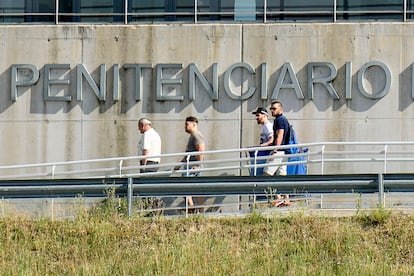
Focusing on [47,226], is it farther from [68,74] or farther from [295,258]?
[68,74]

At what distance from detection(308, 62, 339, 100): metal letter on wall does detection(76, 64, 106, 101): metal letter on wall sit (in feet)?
12.4

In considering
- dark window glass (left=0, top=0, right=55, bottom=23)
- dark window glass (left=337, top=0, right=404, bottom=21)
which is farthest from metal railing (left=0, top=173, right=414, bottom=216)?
dark window glass (left=0, top=0, right=55, bottom=23)

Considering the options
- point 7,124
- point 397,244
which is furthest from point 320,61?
point 397,244

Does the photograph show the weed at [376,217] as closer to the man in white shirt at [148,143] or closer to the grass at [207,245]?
the grass at [207,245]

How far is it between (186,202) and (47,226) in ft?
7.80

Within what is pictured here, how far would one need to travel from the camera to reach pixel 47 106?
22.2 m

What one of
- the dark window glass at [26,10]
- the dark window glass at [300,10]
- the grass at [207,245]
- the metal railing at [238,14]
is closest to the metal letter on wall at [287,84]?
the metal railing at [238,14]

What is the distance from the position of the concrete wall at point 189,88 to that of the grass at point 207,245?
268 inches

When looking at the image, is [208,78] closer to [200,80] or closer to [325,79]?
[200,80]

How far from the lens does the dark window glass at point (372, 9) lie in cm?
2241

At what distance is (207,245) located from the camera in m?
13.7

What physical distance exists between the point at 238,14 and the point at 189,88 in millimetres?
1813

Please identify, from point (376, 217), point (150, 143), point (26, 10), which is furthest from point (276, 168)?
point (26, 10)

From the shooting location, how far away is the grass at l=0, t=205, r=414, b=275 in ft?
42.5
